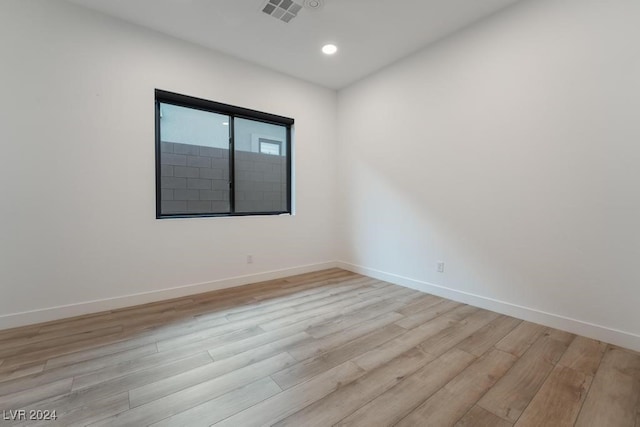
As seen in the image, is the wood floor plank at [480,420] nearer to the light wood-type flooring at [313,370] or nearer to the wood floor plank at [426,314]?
the light wood-type flooring at [313,370]

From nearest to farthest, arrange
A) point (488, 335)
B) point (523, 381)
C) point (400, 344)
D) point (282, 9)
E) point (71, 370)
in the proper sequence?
point (523, 381) → point (71, 370) → point (400, 344) → point (488, 335) → point (282, 9)

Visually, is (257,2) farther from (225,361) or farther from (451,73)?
(225,361)

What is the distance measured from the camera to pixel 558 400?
148cm

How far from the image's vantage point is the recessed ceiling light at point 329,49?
3150 mm

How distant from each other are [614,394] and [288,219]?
3.33 m

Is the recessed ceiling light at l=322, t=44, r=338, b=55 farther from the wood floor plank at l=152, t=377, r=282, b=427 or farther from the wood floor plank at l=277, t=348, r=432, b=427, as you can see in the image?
the wood floor plank at l=152, t=377, r=282, b=427

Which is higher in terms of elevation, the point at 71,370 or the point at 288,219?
the point at 288,219

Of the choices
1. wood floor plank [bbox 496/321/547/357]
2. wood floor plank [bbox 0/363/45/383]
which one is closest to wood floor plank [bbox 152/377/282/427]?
wood floor plank [bbox 0/363/45/383]

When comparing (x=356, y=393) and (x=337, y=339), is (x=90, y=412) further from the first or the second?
(x=337, y=339)

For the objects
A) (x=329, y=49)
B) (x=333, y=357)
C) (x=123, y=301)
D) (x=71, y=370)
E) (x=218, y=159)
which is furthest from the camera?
(x=218, y=159)

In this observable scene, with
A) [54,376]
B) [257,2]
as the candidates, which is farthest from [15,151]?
[257,2]

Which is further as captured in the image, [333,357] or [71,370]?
[333,357]

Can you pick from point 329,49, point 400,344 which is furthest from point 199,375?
point 329,49

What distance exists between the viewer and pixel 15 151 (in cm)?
229
